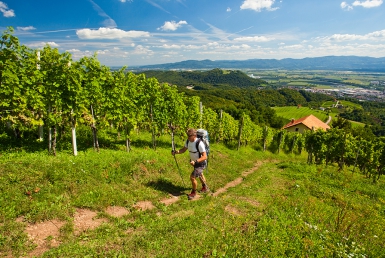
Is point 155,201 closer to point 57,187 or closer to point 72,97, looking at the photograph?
point 57,187

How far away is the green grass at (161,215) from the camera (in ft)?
16.7

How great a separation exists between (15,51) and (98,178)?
636 cm

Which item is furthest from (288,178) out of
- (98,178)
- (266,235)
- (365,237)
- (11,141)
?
(11,141)

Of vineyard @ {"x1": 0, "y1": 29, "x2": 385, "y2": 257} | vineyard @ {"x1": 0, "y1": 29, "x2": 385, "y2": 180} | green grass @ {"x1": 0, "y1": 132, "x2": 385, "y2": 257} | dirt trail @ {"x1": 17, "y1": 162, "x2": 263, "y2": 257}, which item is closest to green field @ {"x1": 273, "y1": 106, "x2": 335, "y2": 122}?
vineyard @ {"x1": 0, "y1": 29, "x2": 385, "y2": 257}

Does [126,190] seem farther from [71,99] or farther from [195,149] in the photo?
[71,99]

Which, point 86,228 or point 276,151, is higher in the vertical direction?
point 86,228

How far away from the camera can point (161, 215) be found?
7.05 metres

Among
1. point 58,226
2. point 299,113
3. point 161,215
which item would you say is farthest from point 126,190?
point 299,113

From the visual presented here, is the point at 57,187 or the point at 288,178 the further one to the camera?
the point at 288,178

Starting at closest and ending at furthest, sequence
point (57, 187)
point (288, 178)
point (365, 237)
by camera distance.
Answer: point (365, 237)
point (57, 187)
point (288, 178)

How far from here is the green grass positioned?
5102 mm

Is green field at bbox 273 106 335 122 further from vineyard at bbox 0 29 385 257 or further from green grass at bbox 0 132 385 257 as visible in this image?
green grass at bbox 0 132 385 257

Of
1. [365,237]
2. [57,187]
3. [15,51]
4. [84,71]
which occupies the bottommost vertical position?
[365,237]

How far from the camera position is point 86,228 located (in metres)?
5.99
